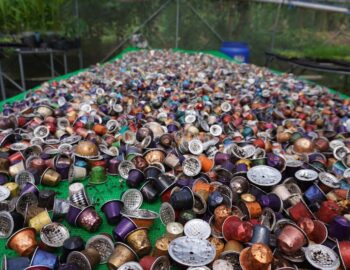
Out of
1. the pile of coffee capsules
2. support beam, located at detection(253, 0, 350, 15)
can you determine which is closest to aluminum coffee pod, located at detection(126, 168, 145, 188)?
the pile of coffee capsules

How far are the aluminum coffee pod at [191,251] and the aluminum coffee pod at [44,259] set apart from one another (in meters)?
0.66

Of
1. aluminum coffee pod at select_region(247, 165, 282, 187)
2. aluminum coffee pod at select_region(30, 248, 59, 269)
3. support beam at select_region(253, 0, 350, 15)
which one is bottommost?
aluminum coffee pod at select_region(30, 248, 59, 269)

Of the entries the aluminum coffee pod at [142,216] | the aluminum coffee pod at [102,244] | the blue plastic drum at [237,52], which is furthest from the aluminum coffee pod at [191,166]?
the blue plastic drum at [237,52]

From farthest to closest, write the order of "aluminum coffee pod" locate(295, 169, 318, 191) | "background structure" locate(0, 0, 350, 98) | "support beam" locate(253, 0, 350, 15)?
"background structure" locate(0, 0, 350, 98), "support beam" locate(253, 0, 350, 15), "aluminum coffee pod" locate(295, 169, 318, 191)

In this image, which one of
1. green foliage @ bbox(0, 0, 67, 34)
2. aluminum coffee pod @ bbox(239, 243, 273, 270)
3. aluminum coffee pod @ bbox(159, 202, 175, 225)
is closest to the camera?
aluminum coffee pod @ bbox(239, 243, 273, 270)

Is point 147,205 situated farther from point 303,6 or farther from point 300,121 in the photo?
point 303,6

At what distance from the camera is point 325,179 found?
257 centimetres

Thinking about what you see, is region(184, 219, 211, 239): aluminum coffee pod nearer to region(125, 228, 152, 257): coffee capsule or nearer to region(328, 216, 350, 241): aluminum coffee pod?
region(125, 228, 152, 257): coffee capsule

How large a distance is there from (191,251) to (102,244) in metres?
Answer: 0.58

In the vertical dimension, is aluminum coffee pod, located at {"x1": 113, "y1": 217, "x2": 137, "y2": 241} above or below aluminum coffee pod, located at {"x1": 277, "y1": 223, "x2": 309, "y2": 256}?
below

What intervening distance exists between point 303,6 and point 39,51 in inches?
346

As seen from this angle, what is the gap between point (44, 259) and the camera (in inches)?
69.7

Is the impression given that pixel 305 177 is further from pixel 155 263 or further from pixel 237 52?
pixel 237 52

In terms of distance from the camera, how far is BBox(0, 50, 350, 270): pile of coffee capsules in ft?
6.07
